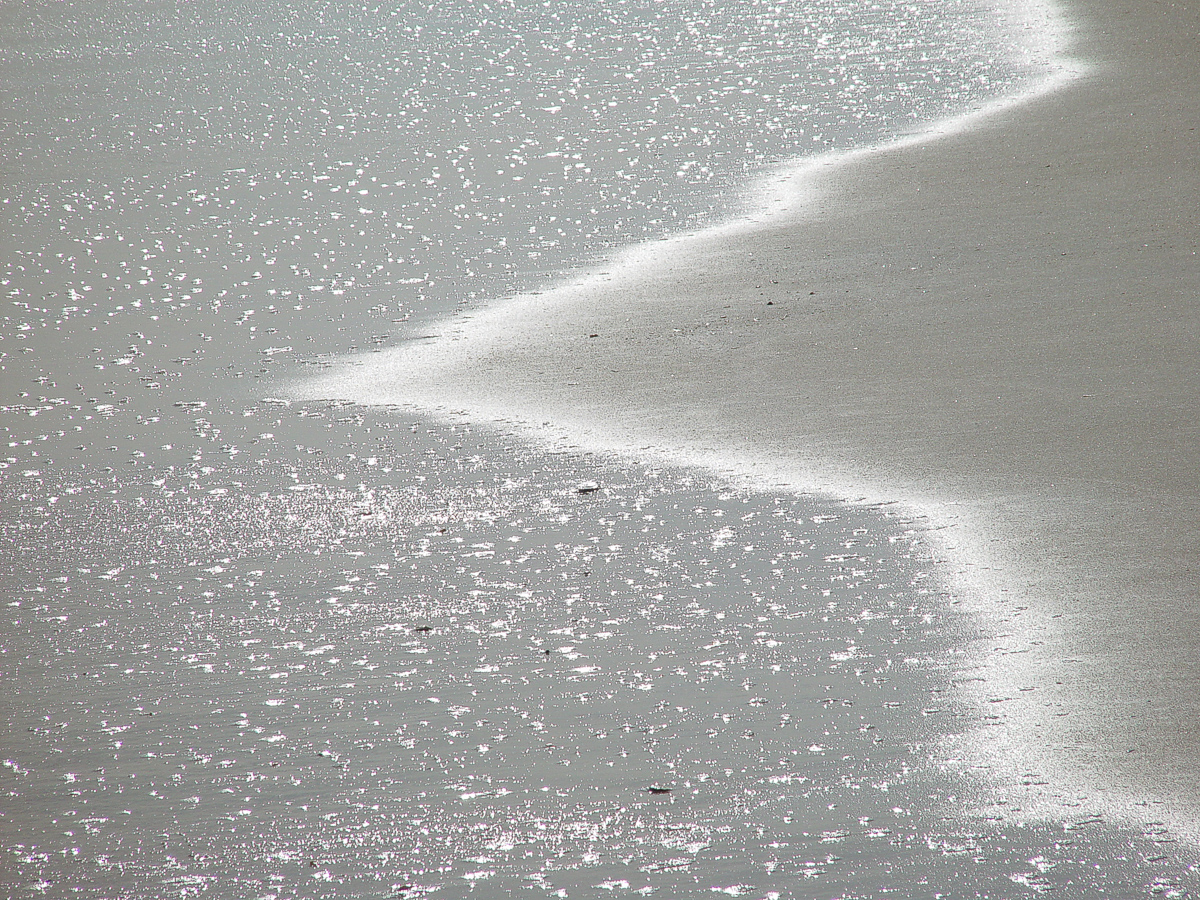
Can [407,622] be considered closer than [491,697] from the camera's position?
No

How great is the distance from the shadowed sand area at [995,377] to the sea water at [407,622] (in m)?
0.22

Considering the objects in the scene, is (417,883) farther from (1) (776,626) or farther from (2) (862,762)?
(1) (776,626)

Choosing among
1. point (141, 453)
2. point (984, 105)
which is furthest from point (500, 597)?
point (984, 105)

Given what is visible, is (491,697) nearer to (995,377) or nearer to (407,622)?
(407,622)

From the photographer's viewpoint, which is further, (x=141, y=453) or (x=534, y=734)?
(x=141, y=453)

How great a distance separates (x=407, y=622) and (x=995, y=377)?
259cm

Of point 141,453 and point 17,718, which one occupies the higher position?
point 141,453

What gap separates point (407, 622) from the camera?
3.65 m

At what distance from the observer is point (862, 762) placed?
2.93 m

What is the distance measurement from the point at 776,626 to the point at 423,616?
98 centimetres

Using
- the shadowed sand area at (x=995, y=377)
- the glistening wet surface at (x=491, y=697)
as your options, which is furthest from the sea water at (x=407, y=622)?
the shadowed sand area at (x=995, y=377)

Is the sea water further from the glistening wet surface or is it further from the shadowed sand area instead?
the shadowed sand area

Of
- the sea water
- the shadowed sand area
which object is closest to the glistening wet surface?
the sea water

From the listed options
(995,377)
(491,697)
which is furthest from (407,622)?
(995,377)
